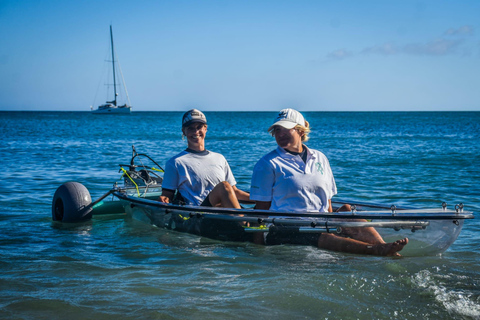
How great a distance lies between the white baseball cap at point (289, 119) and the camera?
5098mm

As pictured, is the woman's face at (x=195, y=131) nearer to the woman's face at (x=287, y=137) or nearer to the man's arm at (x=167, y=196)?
the man's arm at (x=167, y=196)

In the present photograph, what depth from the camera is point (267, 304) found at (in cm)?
440

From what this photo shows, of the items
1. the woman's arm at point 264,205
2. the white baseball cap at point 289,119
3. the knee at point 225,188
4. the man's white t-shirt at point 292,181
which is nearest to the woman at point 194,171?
the knee at point 225,188

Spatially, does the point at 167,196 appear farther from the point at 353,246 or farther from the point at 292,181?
the point at 353,246

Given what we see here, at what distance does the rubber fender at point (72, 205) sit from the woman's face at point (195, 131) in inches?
105

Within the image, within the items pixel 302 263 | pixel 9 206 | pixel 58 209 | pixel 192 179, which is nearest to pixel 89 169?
pixel 9 206

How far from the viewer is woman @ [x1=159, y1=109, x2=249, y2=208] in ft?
21.2

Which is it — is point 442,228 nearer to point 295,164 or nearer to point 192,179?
point 295,164

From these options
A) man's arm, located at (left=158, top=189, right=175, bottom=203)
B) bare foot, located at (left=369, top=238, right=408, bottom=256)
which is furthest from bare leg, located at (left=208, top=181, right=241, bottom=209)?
bare foot, located at (left=369, top=238, right=408, bottom=256)

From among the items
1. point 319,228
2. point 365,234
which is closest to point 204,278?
point 319,228

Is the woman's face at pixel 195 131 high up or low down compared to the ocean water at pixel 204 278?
up

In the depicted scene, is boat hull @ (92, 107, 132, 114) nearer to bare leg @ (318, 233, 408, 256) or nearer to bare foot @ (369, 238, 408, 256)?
bare leg @ (318, 233, 408, 256)

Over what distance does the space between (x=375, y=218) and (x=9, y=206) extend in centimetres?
731

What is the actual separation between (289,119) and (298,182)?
0.63 meters
